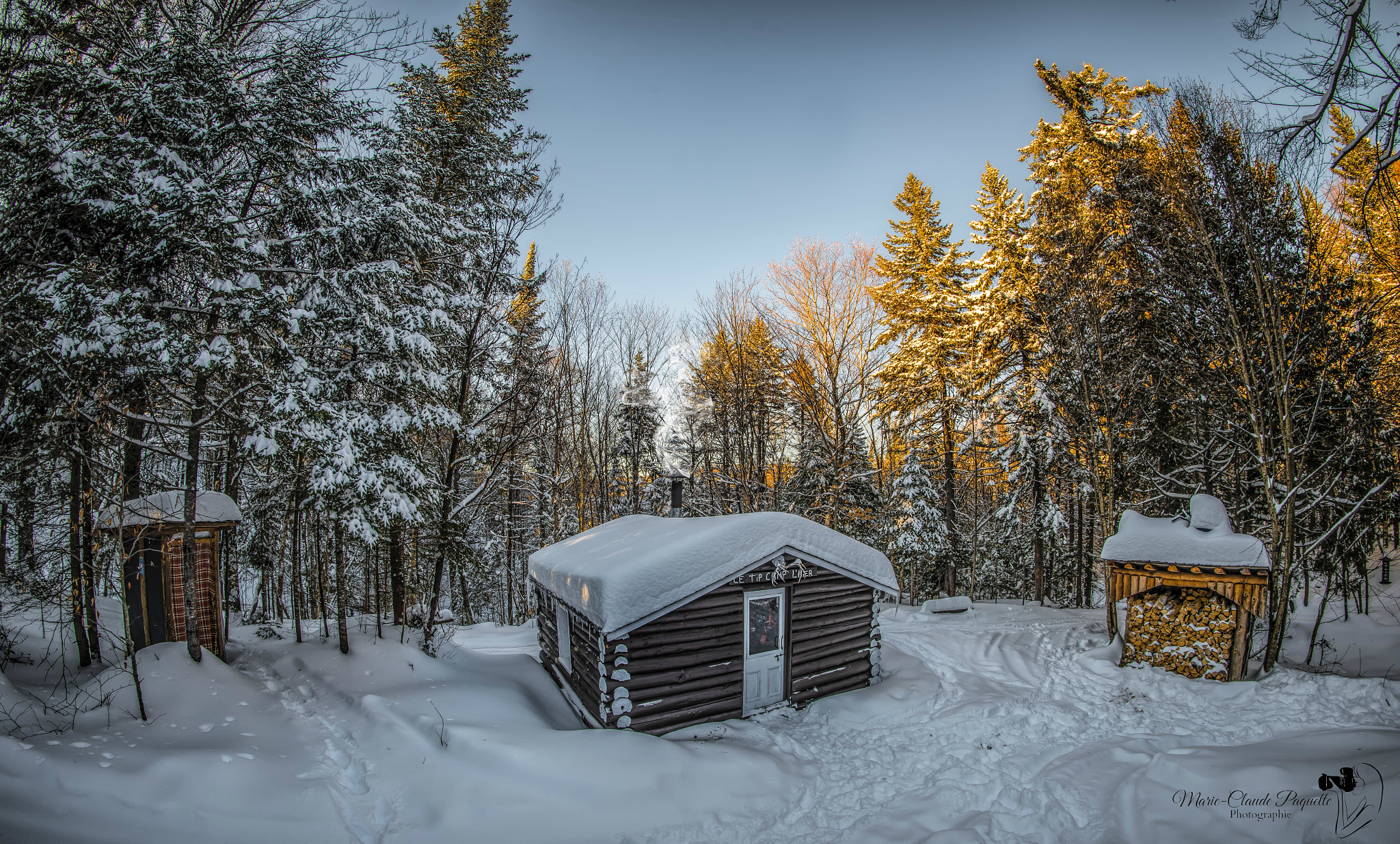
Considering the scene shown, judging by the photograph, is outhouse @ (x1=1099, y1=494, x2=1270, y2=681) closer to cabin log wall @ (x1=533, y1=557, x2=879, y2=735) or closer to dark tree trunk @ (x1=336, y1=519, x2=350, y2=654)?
cabin log wall @ (x1=533, y1=557, x2=879, y2=735)

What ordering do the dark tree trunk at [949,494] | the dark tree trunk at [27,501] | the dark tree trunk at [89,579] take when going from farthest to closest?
1. the dark tree trunk at [949,494]
2. the dark tree trunk at [89,579]
3. the dark tree trunk at [27,501]

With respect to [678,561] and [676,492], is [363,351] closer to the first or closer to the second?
[678,561]

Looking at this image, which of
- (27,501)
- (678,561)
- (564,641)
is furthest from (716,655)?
(27,501)

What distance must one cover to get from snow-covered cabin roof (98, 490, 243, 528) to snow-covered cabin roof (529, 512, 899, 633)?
562cm

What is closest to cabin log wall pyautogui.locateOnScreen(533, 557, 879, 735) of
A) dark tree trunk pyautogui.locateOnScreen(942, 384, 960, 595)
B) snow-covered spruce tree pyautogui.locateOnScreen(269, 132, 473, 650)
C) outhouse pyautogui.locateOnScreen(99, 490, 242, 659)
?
snow-covered spruce tree pyautogui.locateOnScreen(269, 132, 473, 650)

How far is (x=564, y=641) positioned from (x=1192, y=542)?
450 inches

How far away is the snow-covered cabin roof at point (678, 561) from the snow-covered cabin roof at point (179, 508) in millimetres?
5618

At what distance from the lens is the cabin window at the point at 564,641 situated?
378 inches

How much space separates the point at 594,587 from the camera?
24.6 feet

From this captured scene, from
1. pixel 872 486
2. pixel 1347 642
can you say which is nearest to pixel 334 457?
pixel 872 486

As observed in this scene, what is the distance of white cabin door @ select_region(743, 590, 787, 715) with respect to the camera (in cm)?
849

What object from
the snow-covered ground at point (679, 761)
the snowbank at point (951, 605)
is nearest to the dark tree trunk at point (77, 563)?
the snow-covered ground at point (679, 761)

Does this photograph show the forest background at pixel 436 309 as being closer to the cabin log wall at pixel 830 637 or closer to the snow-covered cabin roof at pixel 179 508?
the snow-covered cabin roof at pixel 179 508

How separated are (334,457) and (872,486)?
51.6ft
